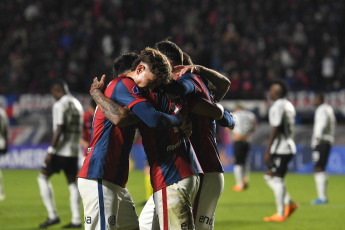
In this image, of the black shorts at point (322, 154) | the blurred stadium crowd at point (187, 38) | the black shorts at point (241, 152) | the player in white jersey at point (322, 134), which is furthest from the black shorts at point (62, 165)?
the blurred stadium crowd at point (187, 38)

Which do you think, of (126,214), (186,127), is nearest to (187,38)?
(126,214)

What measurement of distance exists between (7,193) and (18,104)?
10.1 metres

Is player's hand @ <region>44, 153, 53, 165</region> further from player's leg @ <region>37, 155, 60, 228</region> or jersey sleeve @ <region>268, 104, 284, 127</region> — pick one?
jersey sleeve @ <region>268, 104, 284, 127</region>

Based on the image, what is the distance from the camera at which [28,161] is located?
22859 millimetres

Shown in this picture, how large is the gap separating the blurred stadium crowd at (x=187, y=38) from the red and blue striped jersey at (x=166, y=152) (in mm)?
17816

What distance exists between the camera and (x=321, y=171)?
13211mm

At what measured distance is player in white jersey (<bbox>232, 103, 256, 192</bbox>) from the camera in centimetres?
1599

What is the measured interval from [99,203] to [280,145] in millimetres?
6245

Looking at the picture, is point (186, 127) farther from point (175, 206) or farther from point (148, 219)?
point (148, 219)

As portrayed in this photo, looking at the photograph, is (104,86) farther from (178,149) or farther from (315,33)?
(315,33)

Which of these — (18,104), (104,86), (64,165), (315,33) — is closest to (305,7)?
(315,33)

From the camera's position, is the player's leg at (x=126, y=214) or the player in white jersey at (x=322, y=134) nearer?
the player's leg at (x=126, y=214)

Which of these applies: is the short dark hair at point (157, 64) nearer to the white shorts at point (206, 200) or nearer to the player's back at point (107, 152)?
the player's back at point (107, 152)

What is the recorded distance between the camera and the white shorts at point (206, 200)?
562 centimetres
